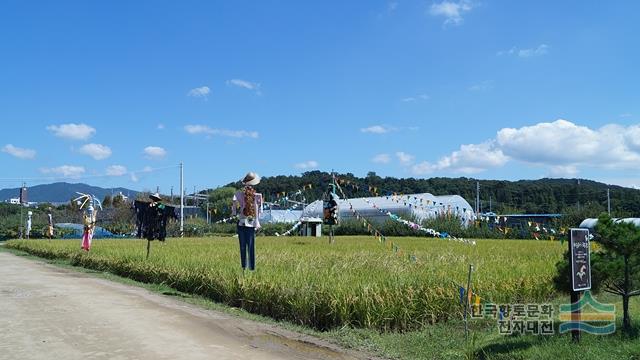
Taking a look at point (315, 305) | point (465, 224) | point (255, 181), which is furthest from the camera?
point (465, 224)

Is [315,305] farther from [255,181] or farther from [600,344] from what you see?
[255,181]

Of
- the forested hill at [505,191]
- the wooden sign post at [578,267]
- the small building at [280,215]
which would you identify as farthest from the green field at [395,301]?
the small building at [280,215]

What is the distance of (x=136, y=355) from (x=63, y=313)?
3305 millimetres

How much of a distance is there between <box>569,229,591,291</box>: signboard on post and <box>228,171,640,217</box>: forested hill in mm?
41468

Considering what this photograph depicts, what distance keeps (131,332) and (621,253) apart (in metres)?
6.16

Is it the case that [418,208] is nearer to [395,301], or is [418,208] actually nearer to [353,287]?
[353,287]

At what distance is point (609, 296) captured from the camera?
10.5 metres

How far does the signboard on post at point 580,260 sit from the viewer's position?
6293 millimetres

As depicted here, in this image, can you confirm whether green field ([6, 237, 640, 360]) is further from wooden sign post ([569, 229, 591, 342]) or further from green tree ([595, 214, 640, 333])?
green tree ([595, 214, 640, 333])

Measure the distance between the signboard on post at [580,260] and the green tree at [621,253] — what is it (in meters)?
0.44

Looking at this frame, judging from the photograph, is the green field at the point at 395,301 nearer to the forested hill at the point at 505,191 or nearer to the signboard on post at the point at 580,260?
the signboard on post at the point at 580,260

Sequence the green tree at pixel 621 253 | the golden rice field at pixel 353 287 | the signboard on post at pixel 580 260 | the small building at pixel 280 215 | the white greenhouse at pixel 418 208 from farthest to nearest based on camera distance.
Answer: the small building at pixel 280 215 → the white greenhouse at pixel 418 208 → the golden rice field at pixel 353 287 → the green tree at pixel 621 253 → the signboard on post at pixel 580 260

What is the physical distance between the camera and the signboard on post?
6.29m

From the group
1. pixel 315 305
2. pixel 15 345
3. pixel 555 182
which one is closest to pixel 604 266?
pixel 315 305
